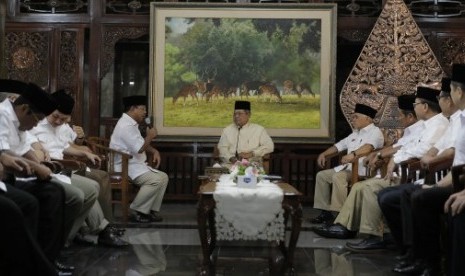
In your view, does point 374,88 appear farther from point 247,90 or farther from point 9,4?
point 9,4


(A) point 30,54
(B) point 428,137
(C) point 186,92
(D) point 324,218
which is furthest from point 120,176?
Result: (B) point 428,137

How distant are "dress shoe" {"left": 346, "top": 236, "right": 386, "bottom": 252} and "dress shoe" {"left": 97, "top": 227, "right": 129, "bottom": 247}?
74.3 inches

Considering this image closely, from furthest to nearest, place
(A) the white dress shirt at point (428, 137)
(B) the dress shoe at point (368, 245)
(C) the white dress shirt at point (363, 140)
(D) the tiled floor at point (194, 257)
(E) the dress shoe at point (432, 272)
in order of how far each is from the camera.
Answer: (C) the white dress shirt at point (363, 140), (B) the dress shoe at point (368, 245), (A) the white dress shirt at point (428, 137), (D) the tiled floor at point (194, 257), (E) the dress shoe at point (432, 272)

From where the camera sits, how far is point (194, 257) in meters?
4.60

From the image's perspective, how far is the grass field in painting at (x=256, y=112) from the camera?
7289 millimetres

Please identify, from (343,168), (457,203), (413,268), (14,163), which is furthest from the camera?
(343,168)

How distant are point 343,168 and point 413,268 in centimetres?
212

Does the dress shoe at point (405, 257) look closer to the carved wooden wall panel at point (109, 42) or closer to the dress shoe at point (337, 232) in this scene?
the dress shoe at point (337, 232)

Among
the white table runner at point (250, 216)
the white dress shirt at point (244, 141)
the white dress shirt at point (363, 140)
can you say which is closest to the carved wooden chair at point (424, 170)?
the white table runner at point (250, 216)

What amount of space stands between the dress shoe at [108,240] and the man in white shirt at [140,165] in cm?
99

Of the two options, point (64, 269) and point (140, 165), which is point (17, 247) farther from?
point (140, 165)

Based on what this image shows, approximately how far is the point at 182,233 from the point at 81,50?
287 centimetres

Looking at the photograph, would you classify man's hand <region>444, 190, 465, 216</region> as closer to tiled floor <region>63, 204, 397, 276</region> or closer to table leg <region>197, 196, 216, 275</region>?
tiled floor <region>63, 204, 397, 276</region>

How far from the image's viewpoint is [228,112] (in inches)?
288
